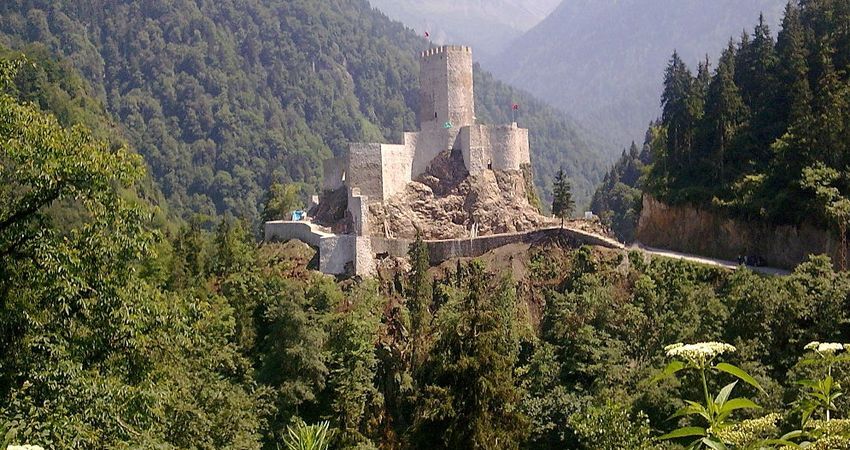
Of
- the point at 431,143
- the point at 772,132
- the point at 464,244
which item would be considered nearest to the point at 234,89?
the point at 431,143

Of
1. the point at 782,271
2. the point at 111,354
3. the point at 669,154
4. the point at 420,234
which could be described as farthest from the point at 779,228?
the point at 111,354

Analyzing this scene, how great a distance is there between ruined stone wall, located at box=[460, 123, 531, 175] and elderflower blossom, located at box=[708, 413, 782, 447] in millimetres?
40497

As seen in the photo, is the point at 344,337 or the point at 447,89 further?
the point at 447,89

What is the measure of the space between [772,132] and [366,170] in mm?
20400

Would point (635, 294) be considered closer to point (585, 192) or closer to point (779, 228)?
point (779, 228)

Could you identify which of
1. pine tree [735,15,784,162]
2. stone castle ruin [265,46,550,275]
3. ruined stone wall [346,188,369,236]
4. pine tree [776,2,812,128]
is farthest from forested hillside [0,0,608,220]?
pine tree [776,2,812,128]

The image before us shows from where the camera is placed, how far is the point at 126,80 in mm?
155375

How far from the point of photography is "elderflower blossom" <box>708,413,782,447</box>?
5.47m

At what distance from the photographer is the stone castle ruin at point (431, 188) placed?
42469 mm

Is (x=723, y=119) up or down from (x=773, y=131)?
up

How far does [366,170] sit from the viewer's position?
44281 millimetres

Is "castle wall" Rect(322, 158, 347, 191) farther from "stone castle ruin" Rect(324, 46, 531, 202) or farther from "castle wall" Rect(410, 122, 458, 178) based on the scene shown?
"castle wall" Rect(410, 122, 458, 178)

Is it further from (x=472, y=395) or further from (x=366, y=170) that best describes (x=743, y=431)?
(x=366, y=170)

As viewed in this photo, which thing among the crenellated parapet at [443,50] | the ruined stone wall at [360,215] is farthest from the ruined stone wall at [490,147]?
the ruined stone wall at [360,215]
